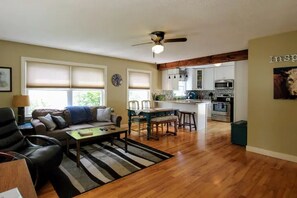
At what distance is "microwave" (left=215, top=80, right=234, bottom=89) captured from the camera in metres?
7.17

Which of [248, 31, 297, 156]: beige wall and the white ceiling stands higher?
the white ceiling

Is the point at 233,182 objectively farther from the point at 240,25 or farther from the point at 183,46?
the point at 183,46

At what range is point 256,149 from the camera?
3699 mm

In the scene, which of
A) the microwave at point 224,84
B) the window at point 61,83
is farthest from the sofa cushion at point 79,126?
the microwave at point 224,84

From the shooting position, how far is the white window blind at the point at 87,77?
5.01 meters

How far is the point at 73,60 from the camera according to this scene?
4934mm

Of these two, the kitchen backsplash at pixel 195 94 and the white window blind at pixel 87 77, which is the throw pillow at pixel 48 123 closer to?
the white window blind at pixel 87 77

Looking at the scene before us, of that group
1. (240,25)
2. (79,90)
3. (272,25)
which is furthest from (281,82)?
(79,90)

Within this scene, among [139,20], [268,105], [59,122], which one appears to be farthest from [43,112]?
[268,105]

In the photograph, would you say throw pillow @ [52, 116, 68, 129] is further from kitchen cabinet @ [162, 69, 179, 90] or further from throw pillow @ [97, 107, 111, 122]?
kitchen cabinet @ [162, 69, 179, 90]

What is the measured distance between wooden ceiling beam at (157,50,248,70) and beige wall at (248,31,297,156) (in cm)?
92

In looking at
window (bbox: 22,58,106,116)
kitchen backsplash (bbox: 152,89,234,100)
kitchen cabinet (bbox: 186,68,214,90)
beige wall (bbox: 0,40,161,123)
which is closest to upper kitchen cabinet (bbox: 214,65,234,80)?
kitchen cabinet (bbox: 186,68,214,90)

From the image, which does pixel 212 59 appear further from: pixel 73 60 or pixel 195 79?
pixel 73 60

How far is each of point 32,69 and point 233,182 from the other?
487 cm
